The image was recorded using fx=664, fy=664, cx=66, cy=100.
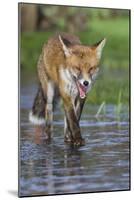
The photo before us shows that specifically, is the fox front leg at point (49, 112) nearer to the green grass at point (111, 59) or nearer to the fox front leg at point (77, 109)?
the fox front leg at point (77, 109)

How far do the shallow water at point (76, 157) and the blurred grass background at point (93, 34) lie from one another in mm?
130

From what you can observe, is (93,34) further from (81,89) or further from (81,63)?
(81,89)

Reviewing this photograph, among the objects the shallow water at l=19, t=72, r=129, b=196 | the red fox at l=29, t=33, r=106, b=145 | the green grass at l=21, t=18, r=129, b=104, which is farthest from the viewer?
the green grass at l=21, t=18, r=129, b=104

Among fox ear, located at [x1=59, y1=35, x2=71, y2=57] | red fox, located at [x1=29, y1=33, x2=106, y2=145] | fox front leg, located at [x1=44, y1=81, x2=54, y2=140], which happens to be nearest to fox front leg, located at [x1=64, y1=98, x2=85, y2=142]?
red fox, located at [x1=29, y1=33, x2=106, y2=145]

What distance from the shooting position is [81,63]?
4629mm

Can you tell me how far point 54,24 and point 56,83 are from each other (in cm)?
41

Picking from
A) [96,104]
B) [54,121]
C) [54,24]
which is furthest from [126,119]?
[54,24]

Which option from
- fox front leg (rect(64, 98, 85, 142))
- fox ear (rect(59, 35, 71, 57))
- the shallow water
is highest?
fox ear (rect(59, 35, 71, 57))

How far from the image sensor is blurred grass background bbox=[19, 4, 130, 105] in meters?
4.50

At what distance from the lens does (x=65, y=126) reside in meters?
4.64

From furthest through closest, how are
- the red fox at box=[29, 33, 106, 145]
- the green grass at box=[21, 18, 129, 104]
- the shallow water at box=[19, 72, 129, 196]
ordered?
the green grass at box=[21, 18, 129, 104] < the red fox at box=[29, 33, 106, 145] < the shallow water at box=[19, 72, 129, 196]

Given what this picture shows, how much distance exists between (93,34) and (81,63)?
0.24 m

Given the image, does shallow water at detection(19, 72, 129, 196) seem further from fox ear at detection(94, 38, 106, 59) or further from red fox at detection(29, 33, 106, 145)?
fox ear at detection(94, 38, 106, 59)

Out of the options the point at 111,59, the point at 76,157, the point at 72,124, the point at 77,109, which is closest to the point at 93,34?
the point at 111,59
